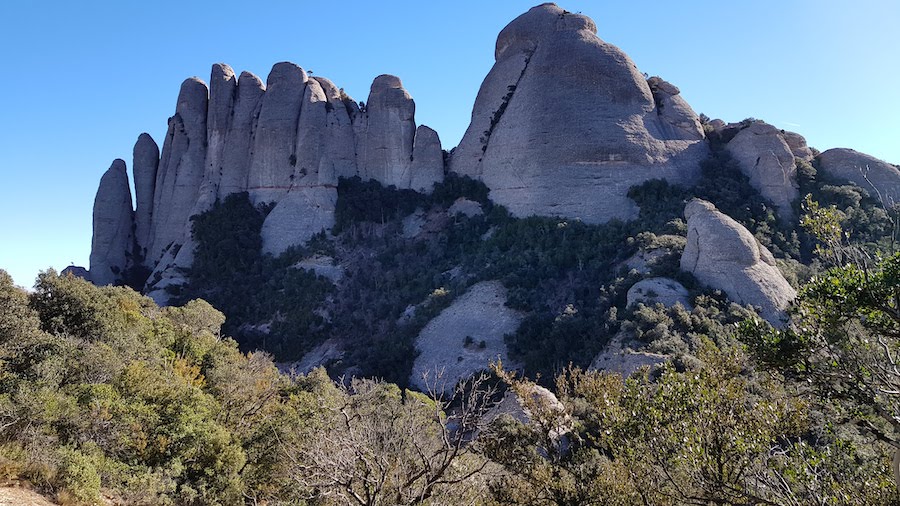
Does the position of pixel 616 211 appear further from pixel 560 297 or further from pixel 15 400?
pixel 15 400

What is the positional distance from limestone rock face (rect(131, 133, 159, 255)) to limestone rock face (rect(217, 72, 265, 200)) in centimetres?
835

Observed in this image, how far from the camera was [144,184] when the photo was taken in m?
43.7

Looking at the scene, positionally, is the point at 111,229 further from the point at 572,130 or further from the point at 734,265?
the point at 734,265

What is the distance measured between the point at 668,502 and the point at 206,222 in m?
36.8

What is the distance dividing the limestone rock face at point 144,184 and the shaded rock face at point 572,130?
26.1 m

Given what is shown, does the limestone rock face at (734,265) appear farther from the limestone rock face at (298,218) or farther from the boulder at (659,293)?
the limestone rock face at (298,218)

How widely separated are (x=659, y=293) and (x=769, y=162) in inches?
588

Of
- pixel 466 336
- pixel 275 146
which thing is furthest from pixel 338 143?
pixel 466 336

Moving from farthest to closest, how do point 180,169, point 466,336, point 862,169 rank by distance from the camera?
point 180,169
point 862,169
point 466,336

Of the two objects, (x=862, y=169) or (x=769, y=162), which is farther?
(x=862, y=169)

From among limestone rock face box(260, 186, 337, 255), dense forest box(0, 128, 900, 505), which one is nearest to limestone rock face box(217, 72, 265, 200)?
limestone rock face box(260, 186, 337, 255)

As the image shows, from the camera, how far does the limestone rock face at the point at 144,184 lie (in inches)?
1688

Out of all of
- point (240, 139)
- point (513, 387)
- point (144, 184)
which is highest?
point (240, 139)

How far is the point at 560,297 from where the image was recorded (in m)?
26.2
